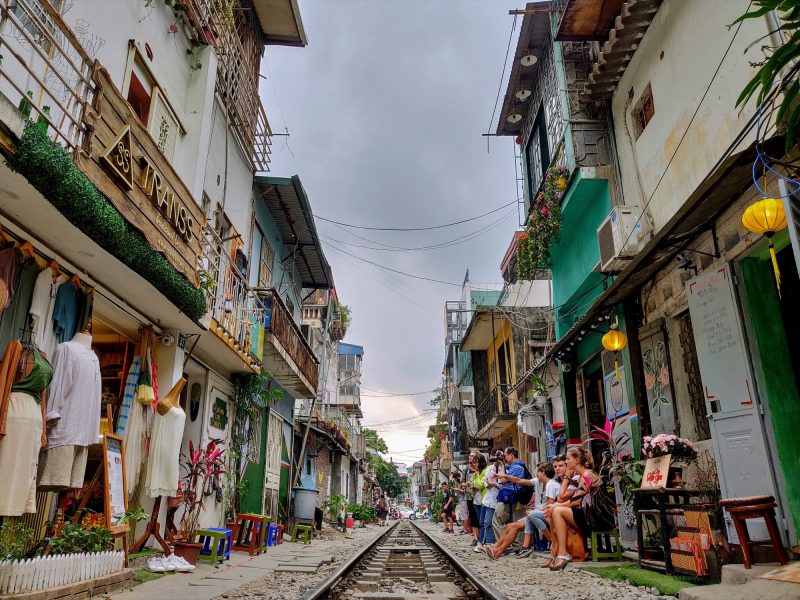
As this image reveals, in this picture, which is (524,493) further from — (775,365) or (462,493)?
(462,493)

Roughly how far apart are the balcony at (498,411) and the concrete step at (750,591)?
12.9 meters

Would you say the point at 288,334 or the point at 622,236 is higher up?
the point at 622,236

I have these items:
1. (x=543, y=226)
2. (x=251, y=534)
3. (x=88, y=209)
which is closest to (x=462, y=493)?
(x=251, y=534)

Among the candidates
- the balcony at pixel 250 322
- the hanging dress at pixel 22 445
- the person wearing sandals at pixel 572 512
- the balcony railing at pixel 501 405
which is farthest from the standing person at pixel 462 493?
the hanging dress at pixel 22 445

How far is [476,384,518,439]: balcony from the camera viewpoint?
1867 cm

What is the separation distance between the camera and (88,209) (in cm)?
552

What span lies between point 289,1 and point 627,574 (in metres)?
13.8

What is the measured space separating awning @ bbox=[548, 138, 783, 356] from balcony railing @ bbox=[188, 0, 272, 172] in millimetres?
8578

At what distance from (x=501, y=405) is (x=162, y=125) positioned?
14.1m

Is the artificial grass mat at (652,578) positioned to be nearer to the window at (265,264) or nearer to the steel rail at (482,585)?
the steel rail at (482,585)

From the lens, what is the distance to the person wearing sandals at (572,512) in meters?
7.60

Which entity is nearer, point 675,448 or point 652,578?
point 652,578

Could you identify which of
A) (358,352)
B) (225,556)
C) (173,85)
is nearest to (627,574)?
(225,556)

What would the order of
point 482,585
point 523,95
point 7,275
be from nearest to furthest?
point 7,275
point 482,585
point 523,95
